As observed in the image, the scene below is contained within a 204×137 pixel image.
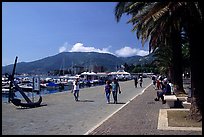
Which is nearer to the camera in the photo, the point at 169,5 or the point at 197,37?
the point at 169,5

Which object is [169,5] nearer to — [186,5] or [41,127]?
[186,5]

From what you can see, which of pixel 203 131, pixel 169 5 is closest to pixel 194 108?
pixel 203 131

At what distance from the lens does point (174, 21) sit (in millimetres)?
10734

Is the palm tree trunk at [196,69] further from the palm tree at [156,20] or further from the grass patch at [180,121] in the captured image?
the palm tree at [156,20]

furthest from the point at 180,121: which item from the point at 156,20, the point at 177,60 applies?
the point at 177,60

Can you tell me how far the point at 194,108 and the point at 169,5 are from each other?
382 cm

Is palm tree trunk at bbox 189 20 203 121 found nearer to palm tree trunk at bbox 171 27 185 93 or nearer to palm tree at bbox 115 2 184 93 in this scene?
palm tree at bbox 115 2 184 93

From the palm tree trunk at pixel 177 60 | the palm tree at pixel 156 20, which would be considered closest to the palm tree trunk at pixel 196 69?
the palm tree at pixel 156 20

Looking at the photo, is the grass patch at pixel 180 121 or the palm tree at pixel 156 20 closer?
the palm tree at pixel 156 20

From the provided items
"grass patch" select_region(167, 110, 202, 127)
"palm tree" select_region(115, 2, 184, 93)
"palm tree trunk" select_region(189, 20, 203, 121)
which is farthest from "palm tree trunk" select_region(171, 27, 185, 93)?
"palm tree trunk" select_region(189, 20, 203, 121)

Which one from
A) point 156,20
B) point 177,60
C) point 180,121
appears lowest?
point 180,121

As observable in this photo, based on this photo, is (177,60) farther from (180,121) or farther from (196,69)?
(180,121)

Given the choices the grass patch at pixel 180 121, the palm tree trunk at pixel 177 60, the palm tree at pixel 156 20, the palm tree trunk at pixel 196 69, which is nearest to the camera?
the palm tree at pixel 156 20

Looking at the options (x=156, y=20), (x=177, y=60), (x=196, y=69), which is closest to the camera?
(x=156, y=20)
